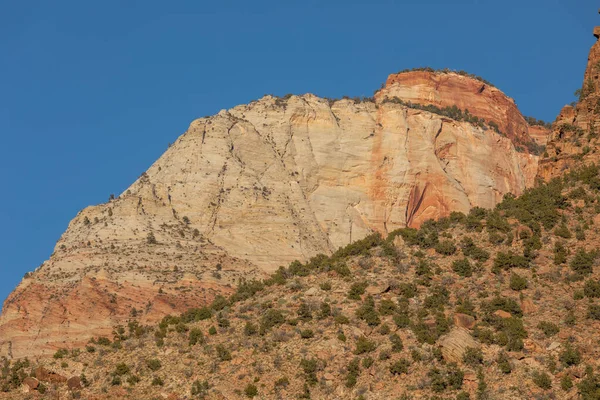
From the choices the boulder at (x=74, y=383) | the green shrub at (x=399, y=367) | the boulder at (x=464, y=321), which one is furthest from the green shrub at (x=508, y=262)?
the boulder at (x=74, y=383)

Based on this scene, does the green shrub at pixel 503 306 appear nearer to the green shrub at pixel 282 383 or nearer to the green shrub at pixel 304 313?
the green shrub at pixel 304 313

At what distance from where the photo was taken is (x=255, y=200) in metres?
127

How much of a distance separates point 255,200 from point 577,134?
1589 inches

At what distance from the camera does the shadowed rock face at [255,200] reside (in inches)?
4250

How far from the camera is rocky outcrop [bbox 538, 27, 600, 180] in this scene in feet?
299

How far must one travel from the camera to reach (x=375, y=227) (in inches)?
5276

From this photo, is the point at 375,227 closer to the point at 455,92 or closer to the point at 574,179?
the point at 455,92

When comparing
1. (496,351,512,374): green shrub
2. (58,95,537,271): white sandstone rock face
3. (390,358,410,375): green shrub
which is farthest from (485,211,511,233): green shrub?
(58,95,537,271): white sandstone rock face

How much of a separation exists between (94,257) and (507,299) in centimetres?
4426

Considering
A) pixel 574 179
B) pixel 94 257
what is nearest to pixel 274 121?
pixel 94 257

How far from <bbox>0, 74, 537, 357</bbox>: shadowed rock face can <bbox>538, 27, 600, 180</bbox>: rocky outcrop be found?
28.7 meters

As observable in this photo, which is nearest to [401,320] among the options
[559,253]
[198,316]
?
[559,253]

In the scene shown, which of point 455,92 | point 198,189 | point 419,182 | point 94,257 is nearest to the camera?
point 94,257

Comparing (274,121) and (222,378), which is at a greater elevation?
(274,121)
